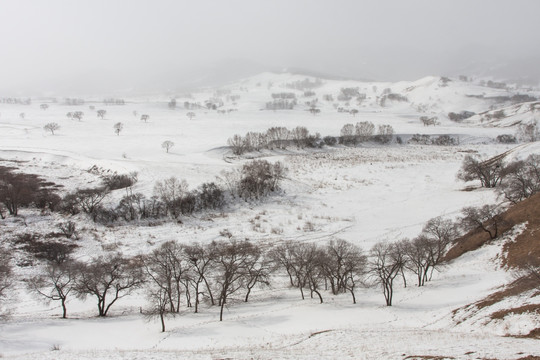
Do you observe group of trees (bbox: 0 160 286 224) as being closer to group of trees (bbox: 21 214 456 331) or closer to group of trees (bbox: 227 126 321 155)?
group of trees (bbox: 21 214 456 331)

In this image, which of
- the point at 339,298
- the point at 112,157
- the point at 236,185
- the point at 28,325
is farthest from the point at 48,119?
the point at 339,298

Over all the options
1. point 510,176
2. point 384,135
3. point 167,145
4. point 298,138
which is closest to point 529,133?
point 384,135

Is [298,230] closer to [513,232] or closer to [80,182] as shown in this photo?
[513,232]

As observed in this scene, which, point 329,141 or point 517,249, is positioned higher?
point 329,141

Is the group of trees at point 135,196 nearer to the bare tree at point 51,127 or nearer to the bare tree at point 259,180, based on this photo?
the bare tree at point 259,180

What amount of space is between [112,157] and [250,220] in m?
64.1

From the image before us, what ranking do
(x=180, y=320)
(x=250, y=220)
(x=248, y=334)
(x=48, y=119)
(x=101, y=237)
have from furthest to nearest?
(x=48, y=119)
(x=250, y=220)
(x=101, y=237)
(x=180, y=320)
(x=248, y=334)

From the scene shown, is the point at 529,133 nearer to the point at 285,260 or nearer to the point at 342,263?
the point at 342,263

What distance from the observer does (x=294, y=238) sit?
52.4 meters

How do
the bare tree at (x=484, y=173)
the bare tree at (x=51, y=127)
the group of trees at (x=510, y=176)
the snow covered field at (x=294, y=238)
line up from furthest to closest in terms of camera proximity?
the bare tree at (x=51, y=127) → the bare tree at (x=484, y=173) → the group of trees at (x=510, y=176) → the snow covered field at (x=294, y=238)

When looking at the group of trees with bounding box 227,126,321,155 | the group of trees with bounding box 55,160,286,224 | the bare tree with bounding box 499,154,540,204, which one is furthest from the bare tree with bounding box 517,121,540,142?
the group of trees with bounding box 55,160,286,224

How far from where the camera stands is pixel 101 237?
2099 inches

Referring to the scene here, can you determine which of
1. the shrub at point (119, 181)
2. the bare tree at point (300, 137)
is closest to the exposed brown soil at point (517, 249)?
the shrub at point (119, 181)

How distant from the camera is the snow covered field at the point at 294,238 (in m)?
21.5
